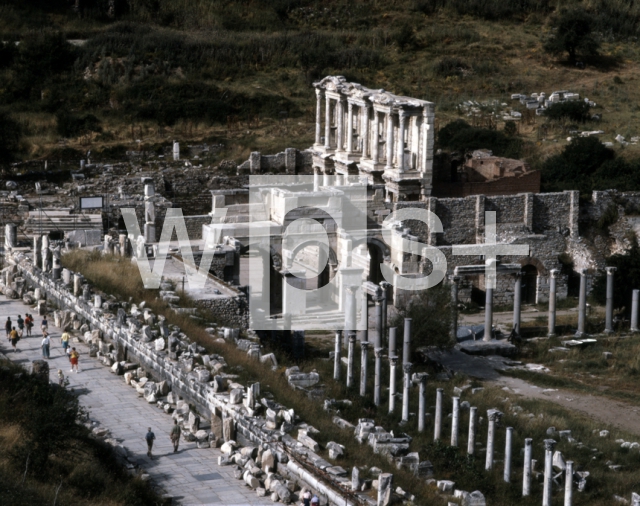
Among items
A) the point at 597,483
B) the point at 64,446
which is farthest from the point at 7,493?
the point at 597,483

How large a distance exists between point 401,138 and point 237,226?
1000 cm

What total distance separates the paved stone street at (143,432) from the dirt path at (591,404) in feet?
34.4

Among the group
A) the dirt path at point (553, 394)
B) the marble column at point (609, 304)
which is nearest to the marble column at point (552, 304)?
the marble column at point (609, 304)

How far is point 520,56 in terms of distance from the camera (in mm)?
73312

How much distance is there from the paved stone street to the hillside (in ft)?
96.2

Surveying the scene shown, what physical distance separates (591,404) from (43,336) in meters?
13.7

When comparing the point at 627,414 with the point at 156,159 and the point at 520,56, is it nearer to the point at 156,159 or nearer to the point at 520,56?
the point at 156,159


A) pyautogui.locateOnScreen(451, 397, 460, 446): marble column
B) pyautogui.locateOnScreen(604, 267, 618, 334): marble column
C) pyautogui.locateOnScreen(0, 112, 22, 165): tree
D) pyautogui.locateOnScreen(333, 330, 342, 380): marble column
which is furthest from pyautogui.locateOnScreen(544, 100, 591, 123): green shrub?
pyautogui.locateOnScreen(451, 397, 460, 446): marble column

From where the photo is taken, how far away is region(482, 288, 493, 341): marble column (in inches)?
1436

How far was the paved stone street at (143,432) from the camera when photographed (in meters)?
21.7

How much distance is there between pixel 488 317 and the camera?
36625mm

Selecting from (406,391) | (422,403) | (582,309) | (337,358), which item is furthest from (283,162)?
(422,403)

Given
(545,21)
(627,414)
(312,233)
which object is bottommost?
(627,414)

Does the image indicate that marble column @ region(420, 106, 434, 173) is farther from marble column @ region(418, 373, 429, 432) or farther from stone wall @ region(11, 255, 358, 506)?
marble column @ region(418, 373, 429, 432)
